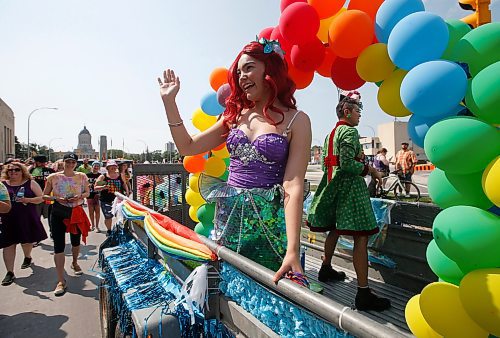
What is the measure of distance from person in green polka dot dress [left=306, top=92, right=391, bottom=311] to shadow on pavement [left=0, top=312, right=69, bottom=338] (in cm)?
305

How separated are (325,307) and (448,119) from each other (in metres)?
1.06

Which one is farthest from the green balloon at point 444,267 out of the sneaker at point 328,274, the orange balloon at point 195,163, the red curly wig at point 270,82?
the orange balloon at point 195,163

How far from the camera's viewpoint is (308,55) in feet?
9.60

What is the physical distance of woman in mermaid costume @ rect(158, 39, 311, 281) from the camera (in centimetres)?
159

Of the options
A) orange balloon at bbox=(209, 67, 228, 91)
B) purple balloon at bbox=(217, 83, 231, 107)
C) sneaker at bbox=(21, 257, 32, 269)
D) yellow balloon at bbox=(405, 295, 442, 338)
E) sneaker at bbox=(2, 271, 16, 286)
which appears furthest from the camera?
sneaker at bbox=(21, 257, 32, 269)

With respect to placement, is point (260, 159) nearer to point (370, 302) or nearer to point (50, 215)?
point (370, 302)

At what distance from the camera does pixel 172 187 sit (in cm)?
521

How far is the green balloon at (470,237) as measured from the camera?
125cm

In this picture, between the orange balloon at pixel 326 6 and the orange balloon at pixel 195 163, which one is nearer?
the orange balloon at pixel 326 6

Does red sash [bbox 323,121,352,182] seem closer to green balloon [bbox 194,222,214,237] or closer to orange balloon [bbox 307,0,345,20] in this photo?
orange balloon [bbox 307,0,345,20]

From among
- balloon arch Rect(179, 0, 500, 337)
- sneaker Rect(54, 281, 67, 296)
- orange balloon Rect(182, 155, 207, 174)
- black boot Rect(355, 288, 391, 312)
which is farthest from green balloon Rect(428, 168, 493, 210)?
sneaker Rect(54, 281, 67, 296)

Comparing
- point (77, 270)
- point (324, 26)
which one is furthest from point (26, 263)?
point (324, 26)

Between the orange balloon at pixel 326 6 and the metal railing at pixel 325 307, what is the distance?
223 cm

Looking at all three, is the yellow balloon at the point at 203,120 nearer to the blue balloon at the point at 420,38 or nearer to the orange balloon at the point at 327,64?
the orange balloon at the point at 327,64
